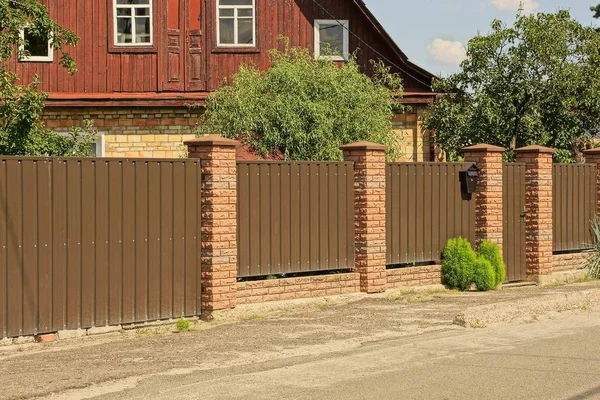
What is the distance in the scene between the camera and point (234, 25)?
28453 mm

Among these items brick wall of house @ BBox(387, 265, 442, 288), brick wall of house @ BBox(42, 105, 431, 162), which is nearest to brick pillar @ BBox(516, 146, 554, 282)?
brick wall of house @ BBox(387, 265, 442, 288)

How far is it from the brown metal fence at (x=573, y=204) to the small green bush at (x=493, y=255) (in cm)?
248

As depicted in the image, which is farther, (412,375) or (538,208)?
(538,208)

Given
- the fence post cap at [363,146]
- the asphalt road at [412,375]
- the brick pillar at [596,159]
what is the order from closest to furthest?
the asphalt road at [412,375] < the fence post cap at [363,146] < the brick pillar at [596,159]

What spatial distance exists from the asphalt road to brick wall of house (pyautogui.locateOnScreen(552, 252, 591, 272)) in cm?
848

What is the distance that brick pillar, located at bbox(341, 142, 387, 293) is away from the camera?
17359 mm

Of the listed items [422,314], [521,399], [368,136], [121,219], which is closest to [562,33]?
[368,136]

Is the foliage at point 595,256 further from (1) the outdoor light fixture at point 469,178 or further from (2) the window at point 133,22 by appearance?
(2) the window at point 133,22

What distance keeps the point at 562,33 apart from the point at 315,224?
1224 centimetres

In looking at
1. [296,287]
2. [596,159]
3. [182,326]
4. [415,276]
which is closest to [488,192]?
[415,276]

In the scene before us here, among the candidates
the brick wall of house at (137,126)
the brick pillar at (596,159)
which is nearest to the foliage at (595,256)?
the brick pillar at (596,159)

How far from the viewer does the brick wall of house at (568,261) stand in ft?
71.5

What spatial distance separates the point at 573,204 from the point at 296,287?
8.18m

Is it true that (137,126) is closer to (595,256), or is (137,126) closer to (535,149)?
(535,149)
